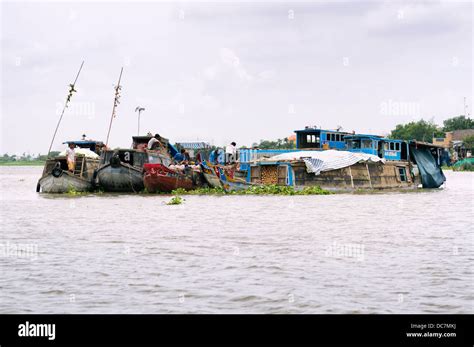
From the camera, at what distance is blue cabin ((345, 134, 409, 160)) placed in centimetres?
3453

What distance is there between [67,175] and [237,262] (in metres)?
21.0

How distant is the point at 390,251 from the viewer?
468 inches

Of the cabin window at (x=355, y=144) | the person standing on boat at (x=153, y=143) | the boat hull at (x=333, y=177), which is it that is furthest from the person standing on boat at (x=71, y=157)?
the cabin window at (x=355, y=144)

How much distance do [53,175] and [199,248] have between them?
1960 centimetres

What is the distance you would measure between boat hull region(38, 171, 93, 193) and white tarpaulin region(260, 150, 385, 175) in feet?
30.7

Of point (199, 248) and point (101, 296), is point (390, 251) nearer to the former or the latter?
point (199, 248)

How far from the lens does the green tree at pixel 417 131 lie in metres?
110

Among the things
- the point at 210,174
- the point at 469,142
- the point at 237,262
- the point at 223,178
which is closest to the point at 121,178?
the point at 210,174

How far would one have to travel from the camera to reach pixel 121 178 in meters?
29.1

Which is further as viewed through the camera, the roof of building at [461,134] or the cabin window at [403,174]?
the roof of building at [461,134]

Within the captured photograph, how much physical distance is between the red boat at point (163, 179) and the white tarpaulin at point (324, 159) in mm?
5003

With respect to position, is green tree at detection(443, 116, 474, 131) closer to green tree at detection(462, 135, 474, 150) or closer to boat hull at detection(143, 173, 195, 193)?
green tree at detection(462, 135, 474, 150)

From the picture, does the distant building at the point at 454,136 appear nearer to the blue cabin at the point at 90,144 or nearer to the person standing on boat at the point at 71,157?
the blue cabin at the point at 90,144
